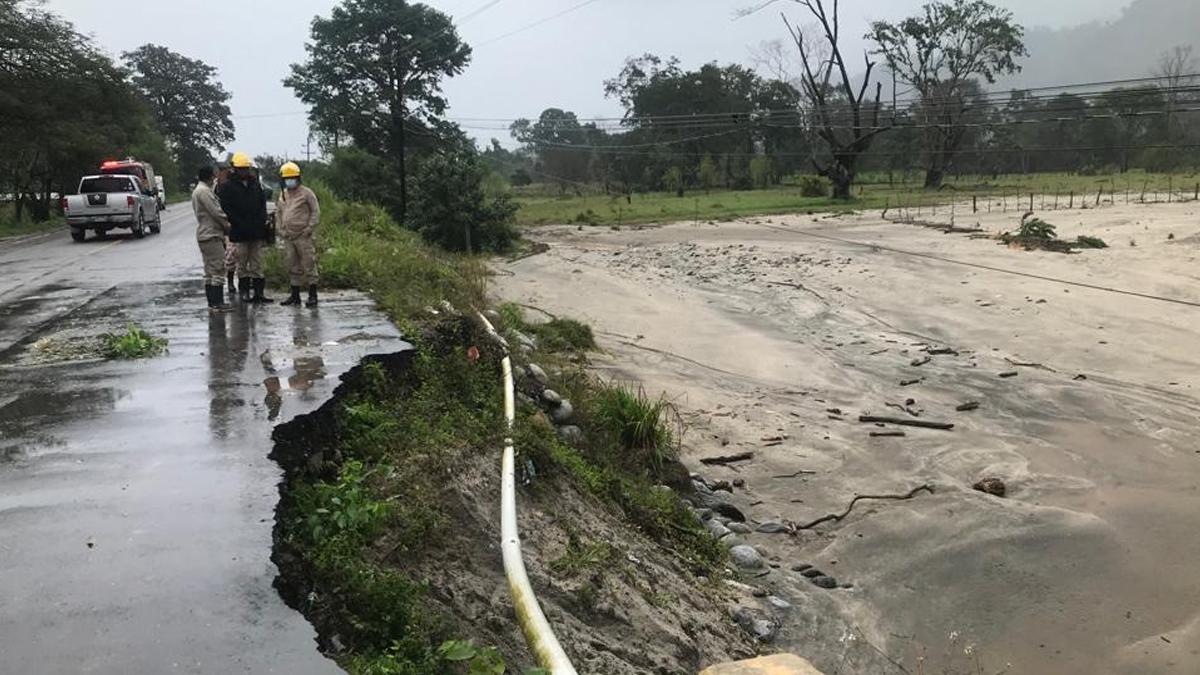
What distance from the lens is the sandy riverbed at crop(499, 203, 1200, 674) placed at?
7.58 meters

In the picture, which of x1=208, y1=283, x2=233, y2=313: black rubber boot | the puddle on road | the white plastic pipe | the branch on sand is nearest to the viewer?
the white plastic pipe

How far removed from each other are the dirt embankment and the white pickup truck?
71.5ft

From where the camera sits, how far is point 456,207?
35844 mm

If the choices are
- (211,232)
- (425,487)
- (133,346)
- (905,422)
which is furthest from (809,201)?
(425,487)

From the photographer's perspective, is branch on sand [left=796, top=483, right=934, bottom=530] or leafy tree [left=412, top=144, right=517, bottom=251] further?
leafy tree [left=412, top=144, right=517, bottom=251]

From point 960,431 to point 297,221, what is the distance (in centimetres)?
927

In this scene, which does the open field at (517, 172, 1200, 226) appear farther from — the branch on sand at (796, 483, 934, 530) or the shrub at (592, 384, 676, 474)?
the shrub at (592, 384, 676, 474)

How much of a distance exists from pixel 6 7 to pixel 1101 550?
3553 centimetres

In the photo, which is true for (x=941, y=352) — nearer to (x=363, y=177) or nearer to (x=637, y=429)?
(x=637, y=429)

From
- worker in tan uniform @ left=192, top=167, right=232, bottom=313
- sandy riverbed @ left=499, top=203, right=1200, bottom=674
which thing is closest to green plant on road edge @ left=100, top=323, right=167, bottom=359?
worker in tan uniform @ left=192, top=167, right=232, bottom=313

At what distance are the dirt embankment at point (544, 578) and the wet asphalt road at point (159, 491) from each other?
0.66 ft

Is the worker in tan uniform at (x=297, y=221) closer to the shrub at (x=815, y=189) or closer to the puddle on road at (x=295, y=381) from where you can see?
the puddle on road at (x=295, y=381)

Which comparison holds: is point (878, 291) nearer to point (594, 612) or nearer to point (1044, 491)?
point (1044, 491)

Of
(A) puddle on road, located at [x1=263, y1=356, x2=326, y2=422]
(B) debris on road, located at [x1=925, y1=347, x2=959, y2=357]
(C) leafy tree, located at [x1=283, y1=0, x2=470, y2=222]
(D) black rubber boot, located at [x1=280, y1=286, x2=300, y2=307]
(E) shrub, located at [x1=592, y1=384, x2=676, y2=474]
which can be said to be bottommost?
(B) debris on road, located at [x1=925, y1=347, x2=959, y2=357]
